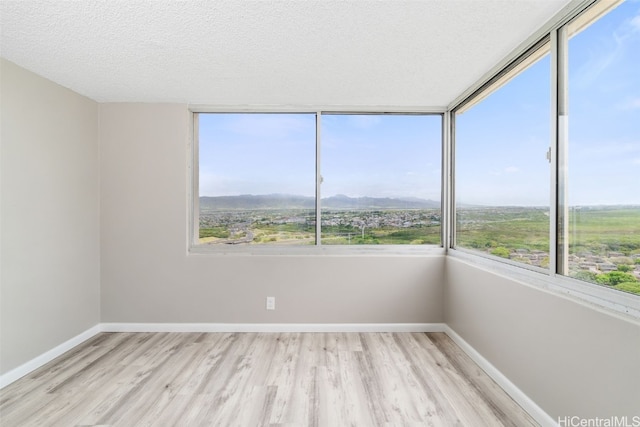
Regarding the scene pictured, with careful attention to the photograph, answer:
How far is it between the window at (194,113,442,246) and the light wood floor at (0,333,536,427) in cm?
112

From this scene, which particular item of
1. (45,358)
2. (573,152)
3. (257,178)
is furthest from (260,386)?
(573,152)

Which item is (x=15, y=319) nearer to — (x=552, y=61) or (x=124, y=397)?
(x=124, y=397)

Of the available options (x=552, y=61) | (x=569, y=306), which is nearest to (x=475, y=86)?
(x=552, y=61)

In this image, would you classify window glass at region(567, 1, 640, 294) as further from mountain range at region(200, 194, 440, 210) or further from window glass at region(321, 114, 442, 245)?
mountain range at region(200, 194, 440, 210)

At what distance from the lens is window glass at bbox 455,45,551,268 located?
2.05m

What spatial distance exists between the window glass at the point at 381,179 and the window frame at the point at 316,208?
6 cm

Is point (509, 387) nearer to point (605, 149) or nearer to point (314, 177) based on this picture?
point (605, 149)

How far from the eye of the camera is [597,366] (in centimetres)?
150

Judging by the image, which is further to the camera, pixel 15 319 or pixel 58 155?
pixel 58 155

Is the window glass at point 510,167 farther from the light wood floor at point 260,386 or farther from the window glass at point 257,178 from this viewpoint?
the window glass at point 257,178

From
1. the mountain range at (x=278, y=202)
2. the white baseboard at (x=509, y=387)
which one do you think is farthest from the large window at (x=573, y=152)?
the mountain range at (x=278, y=202)

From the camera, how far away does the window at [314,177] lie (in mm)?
3439

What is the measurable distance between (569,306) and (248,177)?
9.61 feet

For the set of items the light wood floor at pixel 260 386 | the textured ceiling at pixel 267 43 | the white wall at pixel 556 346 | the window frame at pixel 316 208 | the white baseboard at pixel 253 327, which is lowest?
the light wood floor at pixel 260 386
